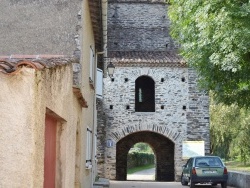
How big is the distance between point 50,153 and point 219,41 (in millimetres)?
7288

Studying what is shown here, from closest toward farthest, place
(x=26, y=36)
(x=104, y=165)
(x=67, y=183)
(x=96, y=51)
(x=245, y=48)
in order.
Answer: (x=67, y=183), (x=26, y=36), (x=245, y=48), (x=96, y=51), (x=104, y=165)

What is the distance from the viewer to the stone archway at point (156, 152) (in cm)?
2791

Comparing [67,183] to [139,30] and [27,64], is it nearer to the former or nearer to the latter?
[27,64]

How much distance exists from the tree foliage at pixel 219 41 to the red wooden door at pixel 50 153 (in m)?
6.66

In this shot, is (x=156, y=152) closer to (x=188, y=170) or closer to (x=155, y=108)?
(x=155, y=108)

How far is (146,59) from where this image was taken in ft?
82.3

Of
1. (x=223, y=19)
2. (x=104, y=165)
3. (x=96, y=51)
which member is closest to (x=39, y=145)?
(x=223, y=19)

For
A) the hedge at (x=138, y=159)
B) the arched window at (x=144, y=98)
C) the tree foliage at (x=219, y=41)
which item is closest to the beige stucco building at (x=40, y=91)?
the tree foliage at (x=219, y=41)

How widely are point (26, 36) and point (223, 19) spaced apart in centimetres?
522

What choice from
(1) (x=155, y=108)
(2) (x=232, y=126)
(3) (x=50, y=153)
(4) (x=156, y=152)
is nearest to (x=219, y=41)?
(3) (x=50, y=153)

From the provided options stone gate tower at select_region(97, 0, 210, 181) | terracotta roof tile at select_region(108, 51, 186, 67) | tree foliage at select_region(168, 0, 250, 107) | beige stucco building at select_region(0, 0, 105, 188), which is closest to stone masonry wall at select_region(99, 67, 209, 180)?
stone gate tower at select_region(97, 0, 210, 181)

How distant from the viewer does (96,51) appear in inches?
666

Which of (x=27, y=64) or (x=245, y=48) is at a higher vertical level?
(x=245, y=48)

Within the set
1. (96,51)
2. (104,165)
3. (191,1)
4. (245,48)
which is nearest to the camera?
(245,48)
